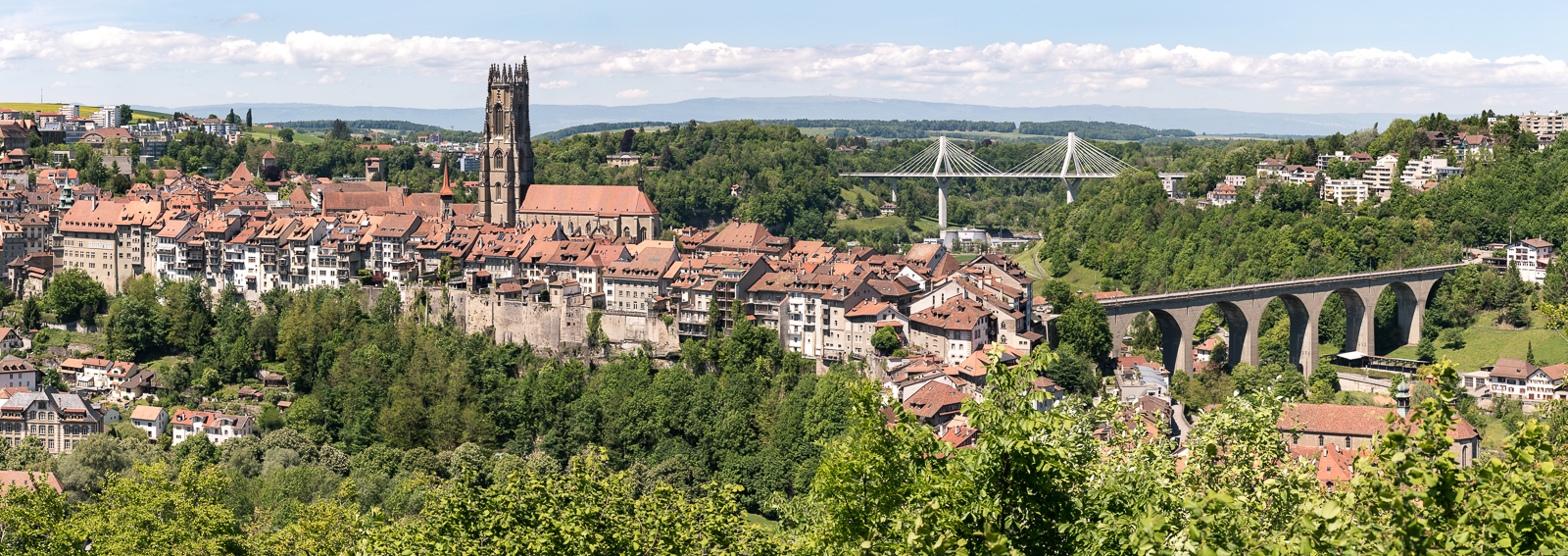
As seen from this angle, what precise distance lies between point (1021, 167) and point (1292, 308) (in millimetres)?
81887

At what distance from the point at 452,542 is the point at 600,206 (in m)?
65.8

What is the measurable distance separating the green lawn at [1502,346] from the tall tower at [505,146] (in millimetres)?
50785

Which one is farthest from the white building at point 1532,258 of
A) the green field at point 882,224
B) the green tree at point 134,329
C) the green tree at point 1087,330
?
the green tree at point 134,329

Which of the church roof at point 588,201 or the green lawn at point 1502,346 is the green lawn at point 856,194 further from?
the green lawn at point 1502,346

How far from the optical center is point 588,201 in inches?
3413

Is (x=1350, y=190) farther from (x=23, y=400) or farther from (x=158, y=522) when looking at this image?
(x=158, y=522)

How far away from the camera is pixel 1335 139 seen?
10694 centimetres

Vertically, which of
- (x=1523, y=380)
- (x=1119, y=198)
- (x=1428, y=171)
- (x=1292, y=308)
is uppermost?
(x=1428, y=171)

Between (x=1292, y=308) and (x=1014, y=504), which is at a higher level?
(x=1014, y=504)

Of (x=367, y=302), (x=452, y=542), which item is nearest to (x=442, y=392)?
(x=367, y=302)

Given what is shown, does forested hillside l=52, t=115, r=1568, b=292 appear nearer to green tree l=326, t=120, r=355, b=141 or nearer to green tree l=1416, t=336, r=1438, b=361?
green tree l=1416, t=336, r=1438, b=361

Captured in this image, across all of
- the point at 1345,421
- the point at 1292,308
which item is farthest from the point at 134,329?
the point at 1292,308

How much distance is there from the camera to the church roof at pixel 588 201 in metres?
86.2

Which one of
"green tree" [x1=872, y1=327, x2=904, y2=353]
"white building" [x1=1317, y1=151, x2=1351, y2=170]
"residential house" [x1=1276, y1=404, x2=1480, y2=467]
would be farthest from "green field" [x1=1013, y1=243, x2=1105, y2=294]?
"residential house" [x1=1276, y1=404, x2=1480, y2=467]
